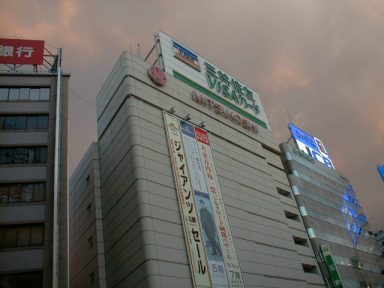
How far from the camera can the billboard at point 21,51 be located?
44.7 metres

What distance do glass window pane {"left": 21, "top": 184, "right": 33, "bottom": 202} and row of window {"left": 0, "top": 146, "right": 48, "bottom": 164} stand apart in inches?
103

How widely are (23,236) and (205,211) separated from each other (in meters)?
17.4

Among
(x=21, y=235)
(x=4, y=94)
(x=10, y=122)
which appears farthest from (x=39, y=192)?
(x=4, y=94)

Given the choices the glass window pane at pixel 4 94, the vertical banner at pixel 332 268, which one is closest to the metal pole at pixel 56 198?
the glass window pane at pixel 4 94

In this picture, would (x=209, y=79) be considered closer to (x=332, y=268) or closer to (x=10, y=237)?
(x=332, y=268)

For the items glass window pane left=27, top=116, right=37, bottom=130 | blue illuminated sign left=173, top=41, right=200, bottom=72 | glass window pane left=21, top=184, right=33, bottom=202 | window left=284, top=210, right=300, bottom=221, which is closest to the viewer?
glass window pane left=21, top=184, right=33, bottom=202

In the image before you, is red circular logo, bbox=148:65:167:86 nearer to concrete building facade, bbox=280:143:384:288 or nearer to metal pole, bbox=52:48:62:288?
metal pole, bbox=52:48:62:288

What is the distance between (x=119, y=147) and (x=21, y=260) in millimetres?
15225

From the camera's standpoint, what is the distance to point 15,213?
117 feet

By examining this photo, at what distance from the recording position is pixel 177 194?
39312mm

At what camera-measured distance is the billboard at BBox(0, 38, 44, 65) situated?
44688mm

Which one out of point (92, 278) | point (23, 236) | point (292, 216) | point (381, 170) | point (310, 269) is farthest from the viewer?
point (381, 170)

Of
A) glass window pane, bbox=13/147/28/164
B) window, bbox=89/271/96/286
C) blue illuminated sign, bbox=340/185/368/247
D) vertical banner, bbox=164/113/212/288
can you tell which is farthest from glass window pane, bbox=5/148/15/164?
blue illuminated sign, bbox=340/185/368/247

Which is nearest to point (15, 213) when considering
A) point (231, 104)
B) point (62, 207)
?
point (62, 207)
